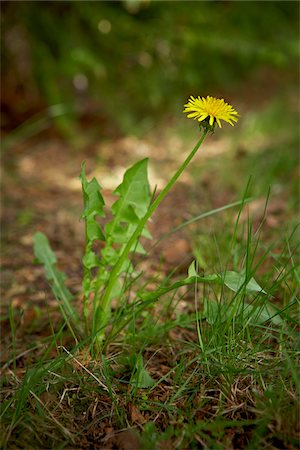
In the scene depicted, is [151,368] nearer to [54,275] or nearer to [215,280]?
[215,280]

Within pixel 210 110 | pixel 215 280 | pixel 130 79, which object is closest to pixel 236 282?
pixel 215 280

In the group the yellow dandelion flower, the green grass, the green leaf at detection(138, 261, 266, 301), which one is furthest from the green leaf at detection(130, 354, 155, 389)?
the yellow dandelion flower

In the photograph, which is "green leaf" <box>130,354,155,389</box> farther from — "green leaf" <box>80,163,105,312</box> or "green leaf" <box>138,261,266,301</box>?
"green leaf" <box>80,163,105,312</box>

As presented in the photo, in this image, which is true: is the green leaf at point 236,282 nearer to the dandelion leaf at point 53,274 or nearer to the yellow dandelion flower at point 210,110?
the yellow dandelion flower at point 210,110

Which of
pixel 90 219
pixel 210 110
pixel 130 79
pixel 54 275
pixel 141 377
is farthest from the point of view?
pixel 130 79

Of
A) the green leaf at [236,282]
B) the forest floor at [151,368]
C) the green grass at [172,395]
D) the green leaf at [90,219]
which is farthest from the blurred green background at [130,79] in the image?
the green grass at [172,395]

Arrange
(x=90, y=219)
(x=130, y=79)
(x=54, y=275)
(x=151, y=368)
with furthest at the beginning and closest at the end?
(x=130, y=79)
(x=54, y=275)
(x=90, y=219)
(x=151, y=368)

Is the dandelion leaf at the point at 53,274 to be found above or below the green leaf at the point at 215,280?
below

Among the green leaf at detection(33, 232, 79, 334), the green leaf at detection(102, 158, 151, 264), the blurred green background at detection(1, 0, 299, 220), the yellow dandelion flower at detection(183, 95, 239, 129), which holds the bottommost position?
the green leaf at detection(33, 232, 79, 334)

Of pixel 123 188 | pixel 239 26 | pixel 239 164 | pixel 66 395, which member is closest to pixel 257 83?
pixel 239 26

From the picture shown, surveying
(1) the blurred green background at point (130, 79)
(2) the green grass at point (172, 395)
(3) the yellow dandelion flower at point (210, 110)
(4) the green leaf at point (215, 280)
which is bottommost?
(2) the green grass at point (172, 395)

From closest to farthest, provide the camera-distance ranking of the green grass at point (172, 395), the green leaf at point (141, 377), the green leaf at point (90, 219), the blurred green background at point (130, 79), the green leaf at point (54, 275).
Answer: the green grass at point (172, 395) → the green leaf at point (141, 377) → the green leaf at point (90, 219) → the green leaf at point (54, 275) → the blurred green background at point (130, 79)
